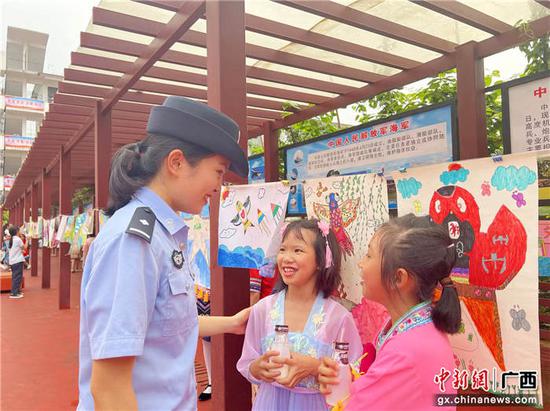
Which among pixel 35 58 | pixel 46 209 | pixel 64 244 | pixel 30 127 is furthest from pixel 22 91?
pixel 64 244

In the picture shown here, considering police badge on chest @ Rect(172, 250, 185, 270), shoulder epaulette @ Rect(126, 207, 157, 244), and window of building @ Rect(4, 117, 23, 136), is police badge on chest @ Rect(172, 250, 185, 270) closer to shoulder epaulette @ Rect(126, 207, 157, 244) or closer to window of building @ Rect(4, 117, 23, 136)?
shoulder epaulette @ Rect(126, 207, 157, 244)

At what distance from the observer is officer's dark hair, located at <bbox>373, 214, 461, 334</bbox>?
4.94ft

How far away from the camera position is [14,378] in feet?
15.1

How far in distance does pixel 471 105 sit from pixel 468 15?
2.20 ft

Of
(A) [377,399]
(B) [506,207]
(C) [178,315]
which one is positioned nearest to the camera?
(C) [178,315]

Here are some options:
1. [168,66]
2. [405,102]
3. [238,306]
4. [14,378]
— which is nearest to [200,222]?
[238,306]

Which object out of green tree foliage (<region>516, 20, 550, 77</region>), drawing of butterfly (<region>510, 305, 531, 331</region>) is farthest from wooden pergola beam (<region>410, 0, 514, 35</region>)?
drawing of butterfly (<region>510, 305, 531, 331</region>)

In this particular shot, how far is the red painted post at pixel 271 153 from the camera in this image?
5852mm

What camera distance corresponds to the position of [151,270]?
1.16 meters

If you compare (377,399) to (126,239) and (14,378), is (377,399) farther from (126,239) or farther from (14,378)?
(14,378)

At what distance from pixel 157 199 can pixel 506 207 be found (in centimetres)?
144

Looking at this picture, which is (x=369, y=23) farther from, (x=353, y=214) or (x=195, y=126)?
(x=195, y=126)

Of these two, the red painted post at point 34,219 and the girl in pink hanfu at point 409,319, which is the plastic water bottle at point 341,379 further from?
the red painted post at point 34,219

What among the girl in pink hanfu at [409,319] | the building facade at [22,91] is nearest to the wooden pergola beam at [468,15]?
the girl in pink hanfu at [409,319]
